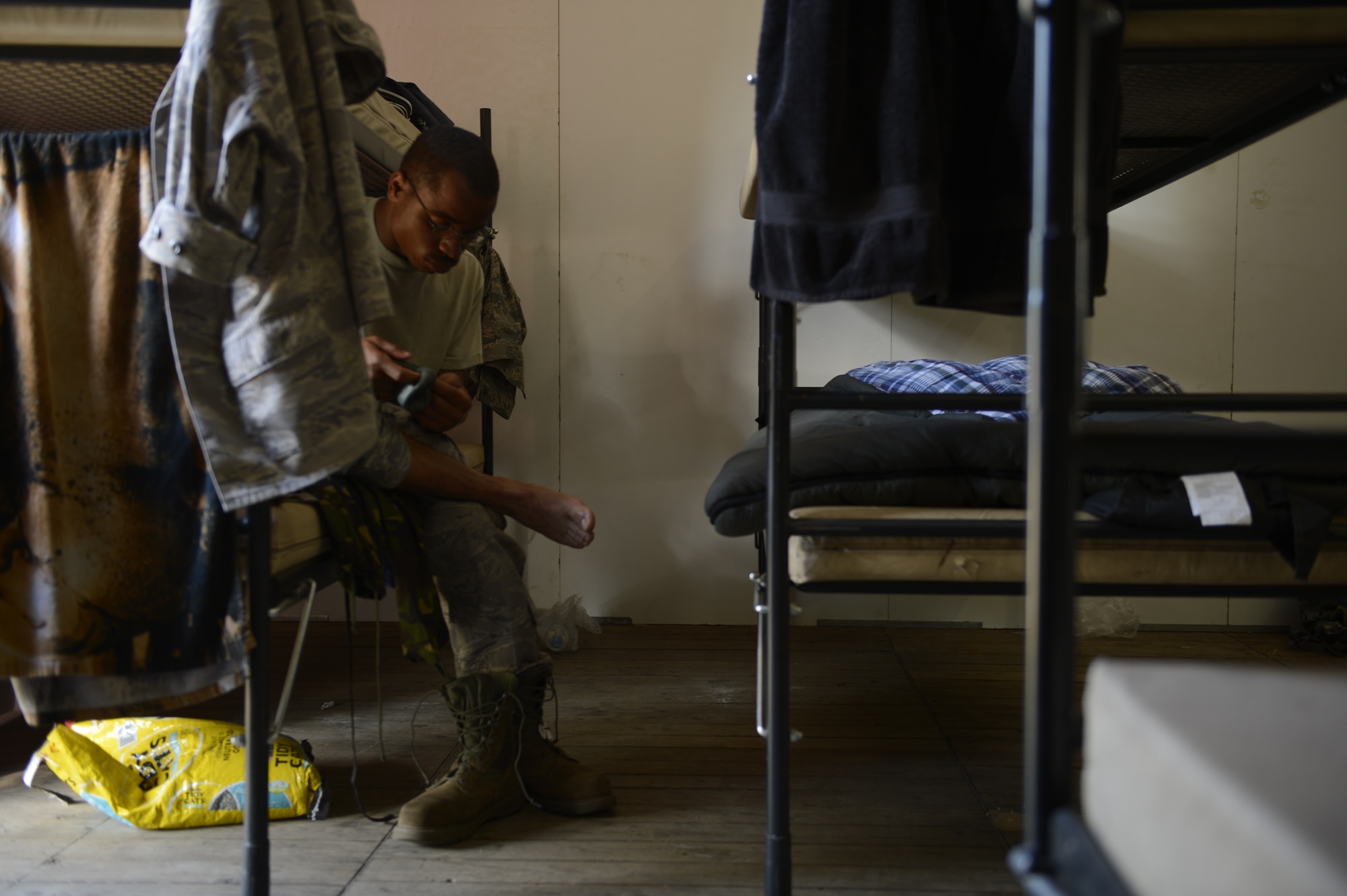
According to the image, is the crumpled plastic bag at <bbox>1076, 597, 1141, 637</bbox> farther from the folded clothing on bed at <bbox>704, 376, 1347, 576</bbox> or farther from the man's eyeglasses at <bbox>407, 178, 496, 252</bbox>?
the man's eyeglasses at <bbox>407, 178, 496, 252</bbox>

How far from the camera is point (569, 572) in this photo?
2.33 meters

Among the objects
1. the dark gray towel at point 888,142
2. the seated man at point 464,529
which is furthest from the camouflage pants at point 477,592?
the dark gray towel at point 888,142

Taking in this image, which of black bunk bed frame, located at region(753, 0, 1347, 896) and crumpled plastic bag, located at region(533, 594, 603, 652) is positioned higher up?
black bunk bed frame, located at region(753, 0, 1347, 896)

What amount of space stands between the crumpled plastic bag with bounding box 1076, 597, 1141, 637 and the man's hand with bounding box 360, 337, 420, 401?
5.78ft

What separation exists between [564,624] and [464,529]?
2.84ft

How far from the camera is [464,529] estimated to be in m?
1.26

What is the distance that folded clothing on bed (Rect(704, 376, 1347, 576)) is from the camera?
90cm

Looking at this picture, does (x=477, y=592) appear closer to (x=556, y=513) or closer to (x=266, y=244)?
(x=556, y=513)

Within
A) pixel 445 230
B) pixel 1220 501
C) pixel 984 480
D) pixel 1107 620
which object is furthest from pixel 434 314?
pixel 1107 620

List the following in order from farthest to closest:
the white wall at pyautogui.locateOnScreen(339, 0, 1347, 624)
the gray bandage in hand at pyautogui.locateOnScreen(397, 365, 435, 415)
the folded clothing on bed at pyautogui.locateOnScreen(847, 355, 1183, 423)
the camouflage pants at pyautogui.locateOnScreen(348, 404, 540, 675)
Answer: the white wall at pyautogui.locateOnScreen(339, 0, 1347, 624)
the folded clothing on bed at pyautogui.locateOnScreen(847, 355, 1183, 423)
the camouflage pants at pyautogui.locateOnScreen(348, 404, 540, 675)
the gray bandage in hand at pyautogui.locateOnScreen(397, 365, 435, 415)

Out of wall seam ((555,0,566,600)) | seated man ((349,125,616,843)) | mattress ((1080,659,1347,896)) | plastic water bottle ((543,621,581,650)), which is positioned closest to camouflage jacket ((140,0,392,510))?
seated man ((349,125,616,843))

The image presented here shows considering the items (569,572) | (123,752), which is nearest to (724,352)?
(569,572)

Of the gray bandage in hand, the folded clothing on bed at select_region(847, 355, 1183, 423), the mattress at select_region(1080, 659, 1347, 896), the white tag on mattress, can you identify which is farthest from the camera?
the folded clothing on bed at select_region(847, 355, 1183, 423)

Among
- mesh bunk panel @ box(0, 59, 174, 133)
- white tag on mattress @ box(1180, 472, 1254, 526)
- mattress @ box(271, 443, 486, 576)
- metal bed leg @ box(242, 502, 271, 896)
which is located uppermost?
mesh bunk panel @ box(0, 59, 174, 133)
